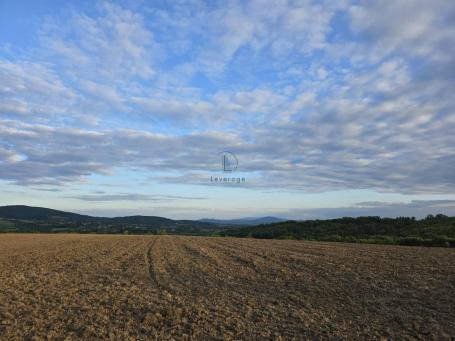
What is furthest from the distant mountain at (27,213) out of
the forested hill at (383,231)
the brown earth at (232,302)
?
the brown earth at (232,302)

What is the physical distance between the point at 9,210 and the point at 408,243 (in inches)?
7428

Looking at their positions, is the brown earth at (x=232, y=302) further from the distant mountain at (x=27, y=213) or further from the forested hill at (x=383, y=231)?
the distant mountain at (x=27, y=213)

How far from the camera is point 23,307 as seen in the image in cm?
1134

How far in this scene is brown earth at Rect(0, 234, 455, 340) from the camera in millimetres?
8938

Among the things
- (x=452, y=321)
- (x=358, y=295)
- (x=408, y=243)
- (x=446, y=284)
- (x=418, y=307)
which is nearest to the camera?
(x=452, y=321)

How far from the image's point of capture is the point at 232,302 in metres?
11.8

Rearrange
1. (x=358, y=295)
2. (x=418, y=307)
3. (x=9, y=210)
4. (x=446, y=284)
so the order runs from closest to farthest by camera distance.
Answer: (x=418, y=307), (x=358, y=295), (x=446, y=284), (x=9, y=210)

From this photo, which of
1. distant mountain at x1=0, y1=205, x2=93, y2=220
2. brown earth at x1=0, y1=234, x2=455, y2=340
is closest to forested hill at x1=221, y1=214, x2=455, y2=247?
brown earth at x1=0, y1=234, x2=455, y2=340

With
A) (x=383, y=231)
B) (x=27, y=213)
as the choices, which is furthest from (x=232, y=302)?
(x=27, y=213)

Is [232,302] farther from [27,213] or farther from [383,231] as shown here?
[27,213]

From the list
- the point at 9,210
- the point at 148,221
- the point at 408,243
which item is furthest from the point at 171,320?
the point at 9,210

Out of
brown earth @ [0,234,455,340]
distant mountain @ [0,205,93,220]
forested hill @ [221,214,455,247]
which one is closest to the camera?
brown earth @ [0,234,455,340]

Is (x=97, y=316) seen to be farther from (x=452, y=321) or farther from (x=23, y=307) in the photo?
(x=452, y=321)

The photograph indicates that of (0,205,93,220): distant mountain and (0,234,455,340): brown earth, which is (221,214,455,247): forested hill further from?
(0,205,93,220): distant mountain
